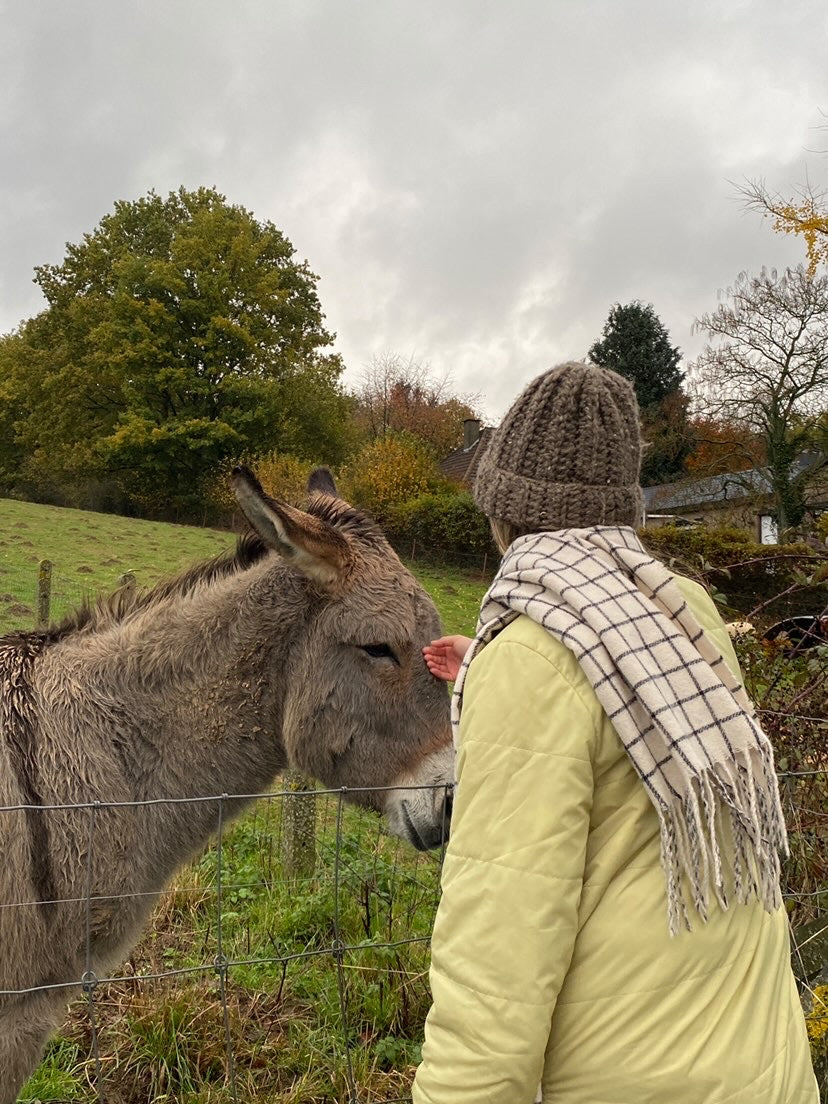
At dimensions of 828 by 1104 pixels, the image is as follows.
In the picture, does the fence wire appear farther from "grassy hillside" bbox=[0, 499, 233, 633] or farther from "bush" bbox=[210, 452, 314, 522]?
"bush" bbox=[210, 452, 314, 522]

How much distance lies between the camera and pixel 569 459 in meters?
1.46

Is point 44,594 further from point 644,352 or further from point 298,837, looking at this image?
point 644,352

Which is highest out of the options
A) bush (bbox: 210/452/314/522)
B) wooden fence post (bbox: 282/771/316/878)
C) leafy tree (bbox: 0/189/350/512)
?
leafy tree (bbox: 0/189/350/512)

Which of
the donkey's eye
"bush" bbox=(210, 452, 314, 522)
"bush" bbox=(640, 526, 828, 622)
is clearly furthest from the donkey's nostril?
"bush" bbox=(210, 452, 314, 522)

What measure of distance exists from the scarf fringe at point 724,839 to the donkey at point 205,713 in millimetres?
1225

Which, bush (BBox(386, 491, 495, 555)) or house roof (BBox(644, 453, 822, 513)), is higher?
house roof (BBox(644, 453, 822, 513))

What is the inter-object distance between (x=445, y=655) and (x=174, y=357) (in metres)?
32.5

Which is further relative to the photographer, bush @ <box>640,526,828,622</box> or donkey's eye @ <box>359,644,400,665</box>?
bush @ <box>640,526,828,622</box>

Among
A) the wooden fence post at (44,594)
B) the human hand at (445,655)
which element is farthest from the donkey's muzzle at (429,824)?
the wooden fence post at (44,594)

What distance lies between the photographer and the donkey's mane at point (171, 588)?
2.73m

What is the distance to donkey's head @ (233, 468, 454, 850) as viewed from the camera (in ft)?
8.34

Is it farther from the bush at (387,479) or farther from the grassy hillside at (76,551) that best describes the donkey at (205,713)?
the bush at (387,479)

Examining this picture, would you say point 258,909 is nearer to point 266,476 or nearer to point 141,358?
point 266,476

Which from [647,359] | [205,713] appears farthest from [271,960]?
[647,359]
